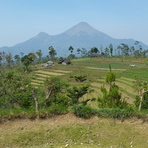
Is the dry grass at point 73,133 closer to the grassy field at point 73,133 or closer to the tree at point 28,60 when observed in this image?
the grassy field at point 73,133

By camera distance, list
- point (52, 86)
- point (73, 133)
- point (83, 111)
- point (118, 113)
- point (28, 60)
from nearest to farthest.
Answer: point (73, 133) < point (118, 113) < point (83, 111) < point (52, 86) < point (28, 60)

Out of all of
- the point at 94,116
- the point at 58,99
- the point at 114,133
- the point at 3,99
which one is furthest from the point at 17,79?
the point at 114,133

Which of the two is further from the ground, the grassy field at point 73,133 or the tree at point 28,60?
the tree at point 28,60

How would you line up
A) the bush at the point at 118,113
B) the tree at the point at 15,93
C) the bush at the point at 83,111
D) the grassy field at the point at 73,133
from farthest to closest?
the tree at the point at 15,93 → the bush at the point at 83,111 → the bush at the point at 118,113 → the grassy field at the point at 73,133

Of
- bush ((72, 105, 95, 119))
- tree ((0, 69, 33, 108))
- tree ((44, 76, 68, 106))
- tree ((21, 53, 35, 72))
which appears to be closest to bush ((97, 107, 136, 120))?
bush ((72, 105, 95, 119))

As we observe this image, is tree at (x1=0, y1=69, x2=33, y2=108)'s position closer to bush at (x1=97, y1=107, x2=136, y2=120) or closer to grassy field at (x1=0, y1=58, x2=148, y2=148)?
grassy field at (x1=0, y1=58, x2=148, y2=148)

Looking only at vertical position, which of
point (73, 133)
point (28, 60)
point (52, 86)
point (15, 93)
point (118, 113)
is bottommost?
point (73, 133)

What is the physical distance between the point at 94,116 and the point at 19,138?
4.06 metres

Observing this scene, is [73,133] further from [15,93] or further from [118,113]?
[15,93]

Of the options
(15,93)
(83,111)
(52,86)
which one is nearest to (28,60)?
(15,93)

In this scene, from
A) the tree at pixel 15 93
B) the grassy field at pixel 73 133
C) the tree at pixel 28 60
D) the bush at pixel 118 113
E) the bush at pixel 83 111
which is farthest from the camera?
the tree at pixel 28 60

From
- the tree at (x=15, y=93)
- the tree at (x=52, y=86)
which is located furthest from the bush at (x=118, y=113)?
the tree at (x=15, y=93)

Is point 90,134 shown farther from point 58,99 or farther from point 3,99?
point 3,99

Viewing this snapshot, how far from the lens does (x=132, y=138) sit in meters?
8.01
